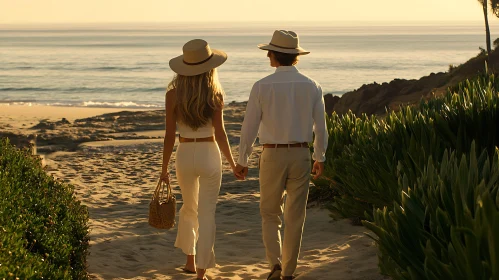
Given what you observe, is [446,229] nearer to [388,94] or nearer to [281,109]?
[281,109]

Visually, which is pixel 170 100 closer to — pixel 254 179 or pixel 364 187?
pixel 364 187

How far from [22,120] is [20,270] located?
2220 centimetres

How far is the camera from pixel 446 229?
4727 mm

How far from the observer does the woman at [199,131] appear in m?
6.56

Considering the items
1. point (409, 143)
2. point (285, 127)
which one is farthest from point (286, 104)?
point (409, 143)

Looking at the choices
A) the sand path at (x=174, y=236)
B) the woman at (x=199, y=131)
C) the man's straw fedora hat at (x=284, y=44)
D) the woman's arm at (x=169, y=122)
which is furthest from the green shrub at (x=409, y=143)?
the woman's arm at (x=169, y=122)

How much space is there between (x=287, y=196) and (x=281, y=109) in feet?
2.23

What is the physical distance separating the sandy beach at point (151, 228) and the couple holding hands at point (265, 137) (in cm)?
64

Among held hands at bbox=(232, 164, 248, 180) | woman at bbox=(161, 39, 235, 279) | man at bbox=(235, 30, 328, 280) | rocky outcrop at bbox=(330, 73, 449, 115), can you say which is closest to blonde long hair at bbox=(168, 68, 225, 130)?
woman at bbox=(161, 39, 235, 279)

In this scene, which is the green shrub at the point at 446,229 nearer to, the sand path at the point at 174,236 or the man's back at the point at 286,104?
the man's back at the point at 286,104

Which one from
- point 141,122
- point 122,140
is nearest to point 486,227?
point 122,140

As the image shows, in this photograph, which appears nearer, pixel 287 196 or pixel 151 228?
pixel 287 196

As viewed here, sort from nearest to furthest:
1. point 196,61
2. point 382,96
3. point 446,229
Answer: point 446,229
point 196,61
point 382,96

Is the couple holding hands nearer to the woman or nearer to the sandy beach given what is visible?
the woman
